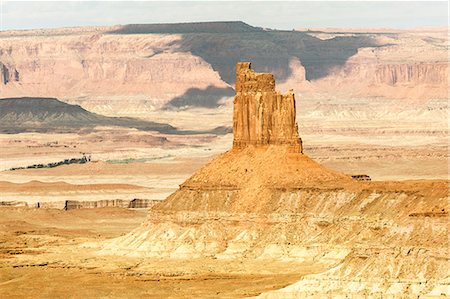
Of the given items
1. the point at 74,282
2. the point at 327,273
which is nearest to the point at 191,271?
the point at 74,282

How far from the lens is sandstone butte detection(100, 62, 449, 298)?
12900 cm

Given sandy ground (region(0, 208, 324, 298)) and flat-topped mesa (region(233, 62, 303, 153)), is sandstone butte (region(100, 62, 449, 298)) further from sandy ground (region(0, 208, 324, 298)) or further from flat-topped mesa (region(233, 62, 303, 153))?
sandy ground (region(0, 208, 324, 298))

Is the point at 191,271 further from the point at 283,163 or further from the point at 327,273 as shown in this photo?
the point at 327,273

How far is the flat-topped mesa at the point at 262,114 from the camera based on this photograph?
149 m

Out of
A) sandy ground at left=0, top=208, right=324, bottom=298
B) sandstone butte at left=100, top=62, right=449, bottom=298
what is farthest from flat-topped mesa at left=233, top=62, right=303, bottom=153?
sandy ground at left=0, top=208, right=324, bottom=298

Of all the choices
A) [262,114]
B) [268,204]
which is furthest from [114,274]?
[262,114]

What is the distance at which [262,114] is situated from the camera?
15012 centimetres

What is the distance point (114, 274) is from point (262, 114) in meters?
24.0

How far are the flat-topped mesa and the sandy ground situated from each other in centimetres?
1569

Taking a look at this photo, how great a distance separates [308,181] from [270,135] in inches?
353

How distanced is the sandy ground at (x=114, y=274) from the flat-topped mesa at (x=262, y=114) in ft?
51.5

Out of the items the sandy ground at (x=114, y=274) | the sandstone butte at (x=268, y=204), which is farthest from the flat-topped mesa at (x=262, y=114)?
the sandy ground at (x=114, y=274)

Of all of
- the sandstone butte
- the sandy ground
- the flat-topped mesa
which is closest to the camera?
the sandy ground

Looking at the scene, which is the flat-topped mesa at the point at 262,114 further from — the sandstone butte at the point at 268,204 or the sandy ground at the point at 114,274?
the sandy ground at the point at 114,274
